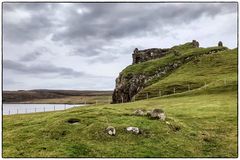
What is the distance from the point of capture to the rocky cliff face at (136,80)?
130 m

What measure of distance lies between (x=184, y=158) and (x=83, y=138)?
938 centimetres

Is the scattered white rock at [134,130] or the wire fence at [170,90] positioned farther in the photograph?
the wire fence at [170,90]

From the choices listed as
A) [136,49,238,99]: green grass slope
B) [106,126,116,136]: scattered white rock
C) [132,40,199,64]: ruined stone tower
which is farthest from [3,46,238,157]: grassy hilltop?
[132,40,199,64]: ruined stone tower

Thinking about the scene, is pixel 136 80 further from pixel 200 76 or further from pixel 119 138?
pixel 119 138

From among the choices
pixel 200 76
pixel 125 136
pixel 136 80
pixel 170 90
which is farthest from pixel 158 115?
pixel 136 80

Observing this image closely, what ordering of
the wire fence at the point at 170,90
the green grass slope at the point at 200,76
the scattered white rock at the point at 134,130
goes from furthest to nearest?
the green grass slope at the point at 200,76
the wire fence at the point at 170,90
the scattered white rock at the point at 134,130

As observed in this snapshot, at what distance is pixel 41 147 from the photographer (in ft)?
108

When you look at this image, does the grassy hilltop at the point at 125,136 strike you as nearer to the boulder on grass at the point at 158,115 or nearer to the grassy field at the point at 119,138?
the grassy field at the point at 119,138

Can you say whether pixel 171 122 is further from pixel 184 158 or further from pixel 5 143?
pixel 5 143

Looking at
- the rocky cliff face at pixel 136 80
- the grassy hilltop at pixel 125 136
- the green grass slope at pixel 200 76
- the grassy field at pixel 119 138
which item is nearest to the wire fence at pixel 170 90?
the green grass slope at pixel 200 76

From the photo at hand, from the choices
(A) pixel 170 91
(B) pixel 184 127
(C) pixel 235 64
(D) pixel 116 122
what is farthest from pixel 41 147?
(C) pixel 235 64

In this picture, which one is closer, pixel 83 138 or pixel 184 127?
pixel 83 138

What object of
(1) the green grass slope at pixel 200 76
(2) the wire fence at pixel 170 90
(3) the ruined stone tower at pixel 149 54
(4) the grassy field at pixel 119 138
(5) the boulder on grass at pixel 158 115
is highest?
(3) the ruined stone tower at pixel 149 54

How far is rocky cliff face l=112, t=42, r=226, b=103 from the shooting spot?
427ft
